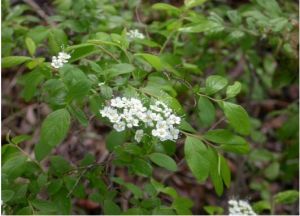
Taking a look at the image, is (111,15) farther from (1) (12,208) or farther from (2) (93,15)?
(1) (12,208)

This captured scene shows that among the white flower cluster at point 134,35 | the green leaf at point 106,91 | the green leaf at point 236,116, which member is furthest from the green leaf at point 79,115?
the white flower cluster at point 134,35

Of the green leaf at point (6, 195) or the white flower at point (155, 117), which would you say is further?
the green leaf at point (6, 195)

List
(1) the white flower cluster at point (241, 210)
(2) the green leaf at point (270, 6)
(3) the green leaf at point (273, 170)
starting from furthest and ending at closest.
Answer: (3) the green leaf at point (273, 170), (2) the green leaf at point (270, 6), (1) the white flower cluster at point (241, 210)

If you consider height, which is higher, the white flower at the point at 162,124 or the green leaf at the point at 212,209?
the white flower at the point at 162,124

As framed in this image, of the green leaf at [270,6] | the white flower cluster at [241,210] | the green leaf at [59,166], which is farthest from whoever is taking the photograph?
the green leaf at [270,6]

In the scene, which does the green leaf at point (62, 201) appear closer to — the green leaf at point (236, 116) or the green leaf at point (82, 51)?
the green leaf at point (82, 51)

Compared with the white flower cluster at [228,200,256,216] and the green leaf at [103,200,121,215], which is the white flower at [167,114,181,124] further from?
the white flower cluster at [228,200,256,216]

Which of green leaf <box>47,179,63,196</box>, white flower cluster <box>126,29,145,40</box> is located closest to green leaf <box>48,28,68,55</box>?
white flower cluster <box>126,29,145,40</box>

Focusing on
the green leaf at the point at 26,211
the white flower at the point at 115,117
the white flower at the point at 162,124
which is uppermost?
the white flower at the point at 115,117
